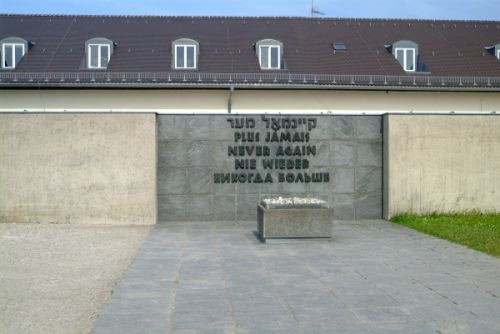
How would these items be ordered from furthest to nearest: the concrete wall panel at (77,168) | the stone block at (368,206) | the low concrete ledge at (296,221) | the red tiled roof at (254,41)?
the red tiled roof at (254,41)
the stone block at (368,206)
the concrete wall panel at (77,168)
the low concrete ledge at (296,221)

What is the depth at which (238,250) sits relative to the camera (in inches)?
425

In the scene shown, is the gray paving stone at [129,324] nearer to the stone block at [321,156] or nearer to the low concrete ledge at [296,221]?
the low concrete ledge at [296,221]

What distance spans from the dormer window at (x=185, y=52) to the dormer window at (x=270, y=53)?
2.74 m

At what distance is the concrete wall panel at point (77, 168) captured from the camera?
14766 mm

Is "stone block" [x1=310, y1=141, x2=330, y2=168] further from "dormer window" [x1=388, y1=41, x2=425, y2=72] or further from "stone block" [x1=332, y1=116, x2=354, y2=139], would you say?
"dormer window" [x1=388, y1=41, x2=425, y2=72]

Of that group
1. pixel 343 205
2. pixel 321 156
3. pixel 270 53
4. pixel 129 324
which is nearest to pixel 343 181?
pixel 343 205

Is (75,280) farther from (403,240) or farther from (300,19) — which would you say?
(300,19)

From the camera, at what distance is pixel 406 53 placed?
99.1 feet

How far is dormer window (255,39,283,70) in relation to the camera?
28.9 m

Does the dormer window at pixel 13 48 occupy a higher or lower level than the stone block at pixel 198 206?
higher

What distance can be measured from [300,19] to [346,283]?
2695 centimetres

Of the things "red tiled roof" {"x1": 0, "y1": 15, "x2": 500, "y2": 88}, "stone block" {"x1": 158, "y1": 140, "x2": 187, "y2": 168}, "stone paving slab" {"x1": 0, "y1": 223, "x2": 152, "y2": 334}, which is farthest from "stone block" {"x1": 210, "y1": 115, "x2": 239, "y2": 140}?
"red tiled roof" {"x1": 0, "y1": 15, "x2": 500, "y2": 88}

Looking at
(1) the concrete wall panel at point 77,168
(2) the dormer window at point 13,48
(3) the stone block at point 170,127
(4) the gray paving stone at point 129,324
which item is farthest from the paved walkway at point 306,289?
(2) the dormer window at point 13,48

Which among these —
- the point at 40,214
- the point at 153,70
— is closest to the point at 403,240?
the point at 40,214
